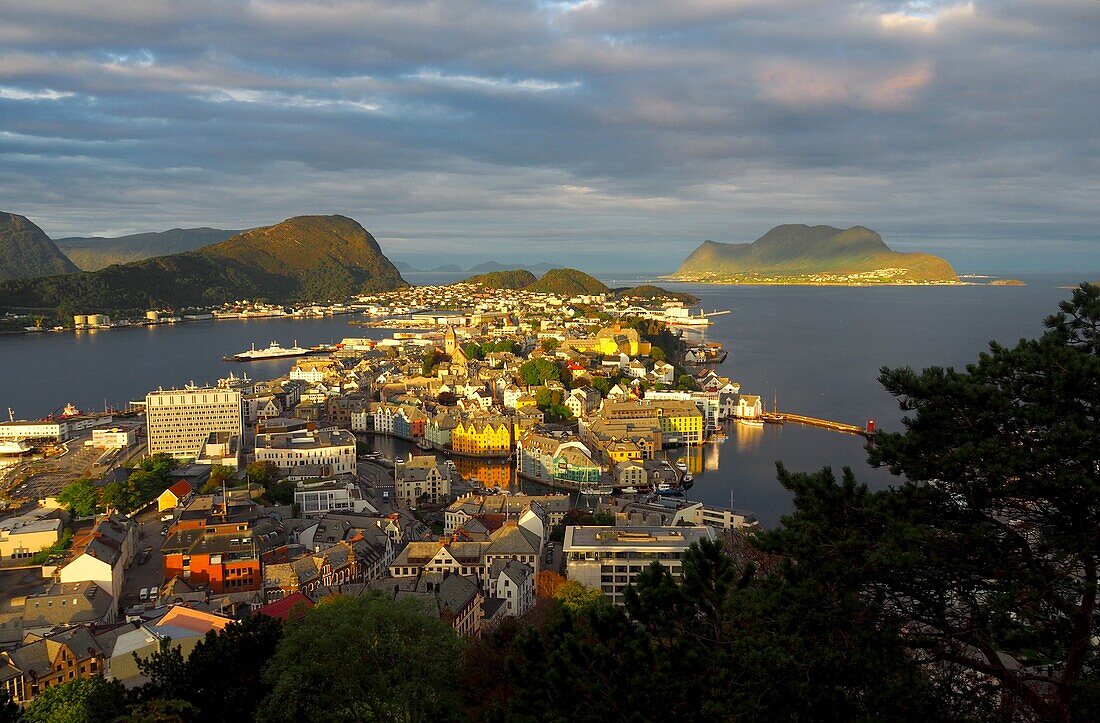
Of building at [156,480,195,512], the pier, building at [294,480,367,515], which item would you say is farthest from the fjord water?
building at [156,480,195,512]

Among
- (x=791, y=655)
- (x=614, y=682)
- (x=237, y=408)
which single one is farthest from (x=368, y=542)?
(x=237, y=408)

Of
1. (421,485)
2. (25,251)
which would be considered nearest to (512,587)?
(421,485)

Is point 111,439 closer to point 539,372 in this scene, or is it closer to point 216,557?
point 216,557

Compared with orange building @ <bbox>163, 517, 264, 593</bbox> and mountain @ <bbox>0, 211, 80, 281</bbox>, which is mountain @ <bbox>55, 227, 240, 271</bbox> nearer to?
mountain @ <bbox>0, 211, 80, 281</bbox>

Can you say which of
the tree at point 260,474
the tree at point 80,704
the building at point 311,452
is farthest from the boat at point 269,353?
the tree at point 80,704

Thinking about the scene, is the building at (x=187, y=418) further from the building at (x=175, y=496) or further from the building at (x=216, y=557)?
the building at (x=216, y=557)
